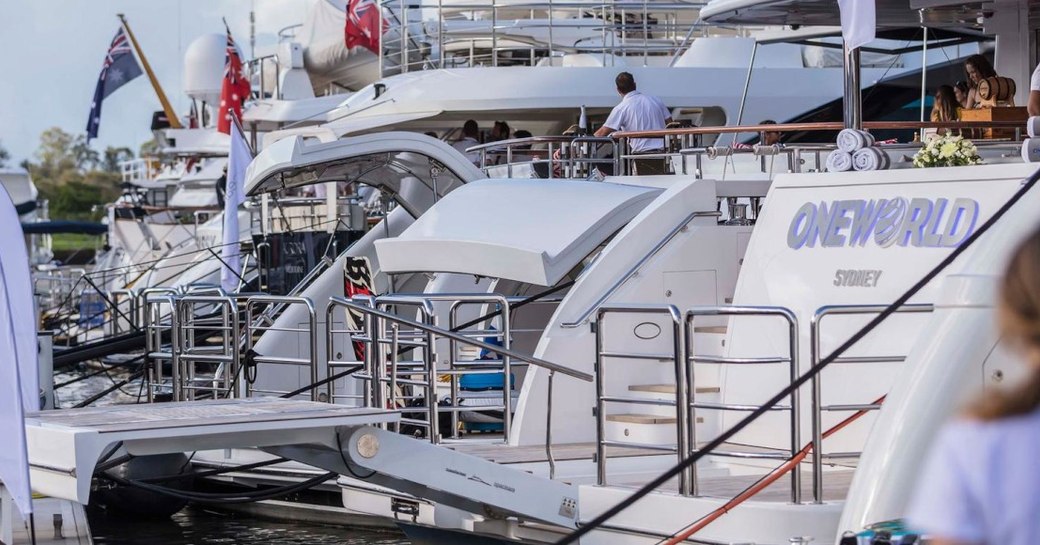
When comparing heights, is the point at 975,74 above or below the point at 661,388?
above

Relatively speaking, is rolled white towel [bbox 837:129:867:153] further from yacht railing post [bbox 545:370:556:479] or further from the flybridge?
yacht railing post [bbox 545:370:556:479]

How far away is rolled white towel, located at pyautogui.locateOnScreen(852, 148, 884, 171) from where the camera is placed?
8680mm

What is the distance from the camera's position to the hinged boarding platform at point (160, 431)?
7.09 meters

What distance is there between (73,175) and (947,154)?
140 metres

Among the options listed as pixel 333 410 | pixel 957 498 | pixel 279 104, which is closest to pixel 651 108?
pixel 333 410

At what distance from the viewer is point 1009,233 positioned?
6.31 metres

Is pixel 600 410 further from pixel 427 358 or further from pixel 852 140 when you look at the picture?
pixel 852 140

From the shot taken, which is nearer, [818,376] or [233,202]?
[818,376]

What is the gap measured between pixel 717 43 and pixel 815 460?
46.8 ft

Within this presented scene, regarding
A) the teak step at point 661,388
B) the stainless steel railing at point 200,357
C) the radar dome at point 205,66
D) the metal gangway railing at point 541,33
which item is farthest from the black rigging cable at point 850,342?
the radar dome at point 205,66

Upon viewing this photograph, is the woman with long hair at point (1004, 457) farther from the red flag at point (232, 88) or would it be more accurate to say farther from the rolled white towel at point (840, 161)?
the red flag at point (232, 88)

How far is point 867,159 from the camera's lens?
28.5ft

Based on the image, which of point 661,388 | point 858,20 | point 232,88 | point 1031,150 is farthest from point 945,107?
point 232,88

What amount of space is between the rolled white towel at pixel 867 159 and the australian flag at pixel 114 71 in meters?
31.9
